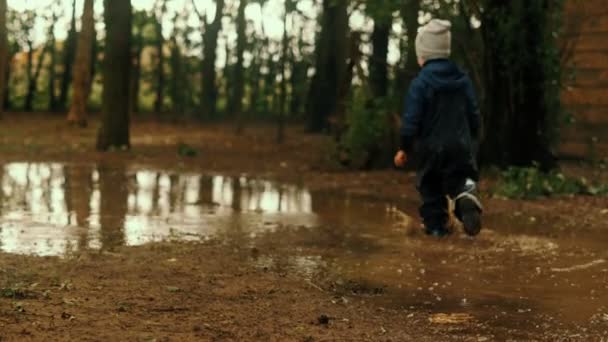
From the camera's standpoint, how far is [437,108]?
775cm

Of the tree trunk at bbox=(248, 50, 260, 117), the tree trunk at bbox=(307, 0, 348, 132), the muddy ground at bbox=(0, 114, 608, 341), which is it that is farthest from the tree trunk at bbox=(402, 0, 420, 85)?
the tree trunk at bbox=(248, 50, 260, 117)

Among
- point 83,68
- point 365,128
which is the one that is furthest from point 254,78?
point 365,128

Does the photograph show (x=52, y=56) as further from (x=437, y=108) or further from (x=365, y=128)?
(x=437, y=108)

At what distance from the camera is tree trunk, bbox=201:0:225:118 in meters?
38.6

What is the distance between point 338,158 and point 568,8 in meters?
5.23

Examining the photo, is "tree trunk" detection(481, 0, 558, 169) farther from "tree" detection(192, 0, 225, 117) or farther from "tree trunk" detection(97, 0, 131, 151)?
"tree" detection(192, 0, 225, 117)

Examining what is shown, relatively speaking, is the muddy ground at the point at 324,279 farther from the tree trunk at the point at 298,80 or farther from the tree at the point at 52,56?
the tree trunk at the point at 298,80

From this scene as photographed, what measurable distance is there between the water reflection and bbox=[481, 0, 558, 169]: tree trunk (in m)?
3.38

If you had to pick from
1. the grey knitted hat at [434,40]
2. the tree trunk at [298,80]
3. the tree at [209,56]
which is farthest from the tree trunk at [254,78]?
the grey knitted hat at [434,40]

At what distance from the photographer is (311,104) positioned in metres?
36.1

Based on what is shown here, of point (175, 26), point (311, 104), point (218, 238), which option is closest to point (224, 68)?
point (175, 26)

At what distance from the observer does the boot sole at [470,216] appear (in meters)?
7.54

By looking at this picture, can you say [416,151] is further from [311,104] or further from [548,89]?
[311,104]

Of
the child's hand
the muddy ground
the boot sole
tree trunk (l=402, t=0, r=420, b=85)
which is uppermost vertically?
tree trunk (l=402, t=0, r=420, b=85)
